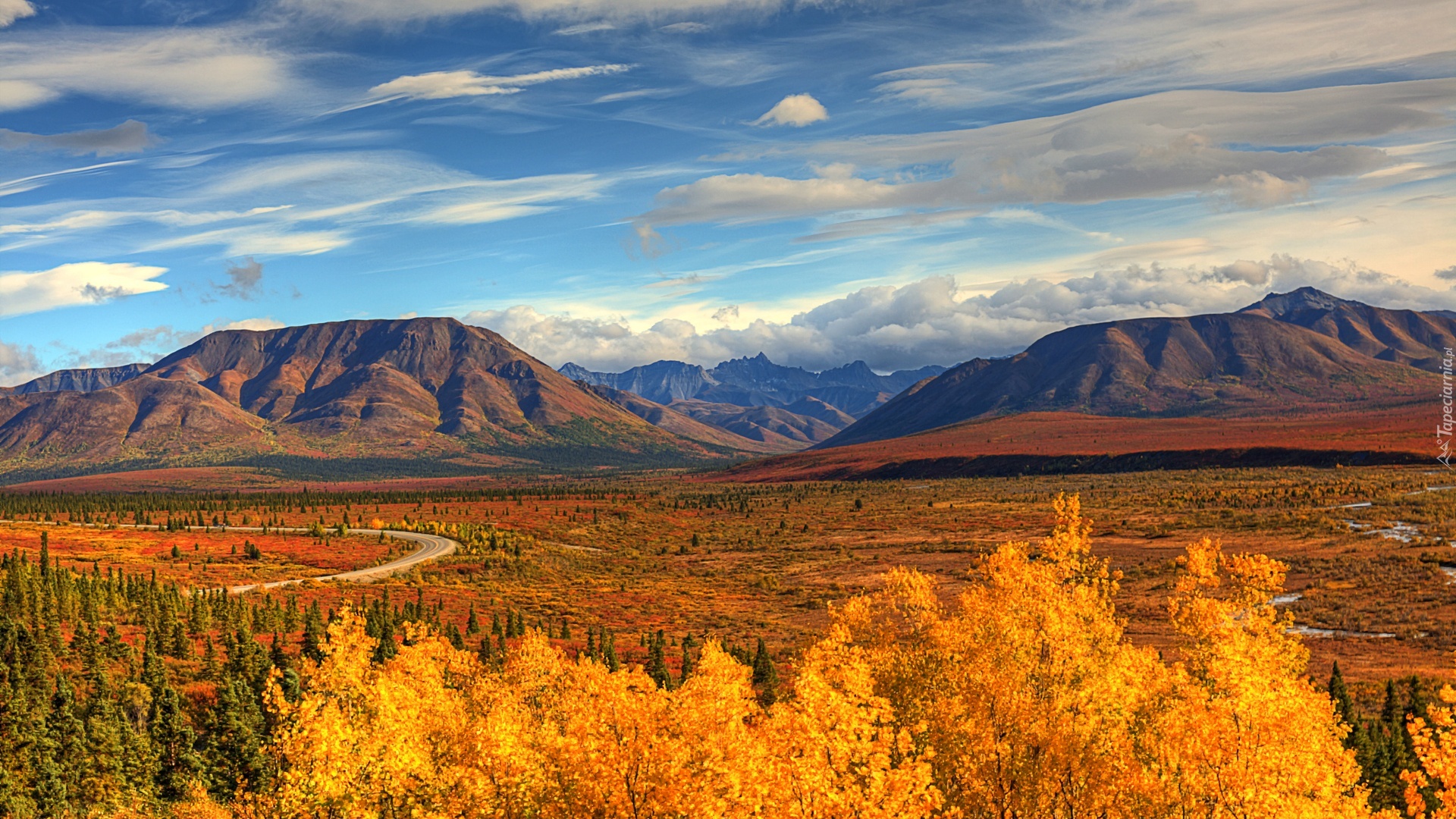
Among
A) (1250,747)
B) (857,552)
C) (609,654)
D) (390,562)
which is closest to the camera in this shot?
(1250,747)

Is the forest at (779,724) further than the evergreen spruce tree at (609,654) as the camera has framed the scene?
No

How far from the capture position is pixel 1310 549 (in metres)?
95.8

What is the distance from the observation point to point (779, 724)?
25.6 m

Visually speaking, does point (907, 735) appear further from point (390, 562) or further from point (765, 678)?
point (390, 562)

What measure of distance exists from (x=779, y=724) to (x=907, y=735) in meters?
4.38

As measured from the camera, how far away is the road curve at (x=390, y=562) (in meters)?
93.2

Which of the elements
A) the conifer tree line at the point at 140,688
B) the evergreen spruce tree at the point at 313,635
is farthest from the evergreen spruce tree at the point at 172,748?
the evergreen spruce tree at the point at 313,635

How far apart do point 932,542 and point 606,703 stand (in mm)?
107259

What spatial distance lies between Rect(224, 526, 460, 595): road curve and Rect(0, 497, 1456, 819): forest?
1329 inches

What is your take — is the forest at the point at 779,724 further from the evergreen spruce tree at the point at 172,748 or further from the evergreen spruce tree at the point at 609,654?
the evergreen spruce tree at the point at 609,654

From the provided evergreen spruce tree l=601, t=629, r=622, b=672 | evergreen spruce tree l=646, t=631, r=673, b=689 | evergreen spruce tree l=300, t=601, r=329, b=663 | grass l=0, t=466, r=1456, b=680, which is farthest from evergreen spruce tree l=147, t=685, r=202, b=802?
grass l=0, t=466, r=1456, b=680

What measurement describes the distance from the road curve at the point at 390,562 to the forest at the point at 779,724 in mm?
33757

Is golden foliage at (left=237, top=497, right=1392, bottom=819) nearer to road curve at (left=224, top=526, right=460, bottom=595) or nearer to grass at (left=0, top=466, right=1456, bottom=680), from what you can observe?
grass at (left=0, top=466, right=1456, bottom=680)

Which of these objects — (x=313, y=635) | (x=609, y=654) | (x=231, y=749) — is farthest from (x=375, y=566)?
(x=231, y=749)
